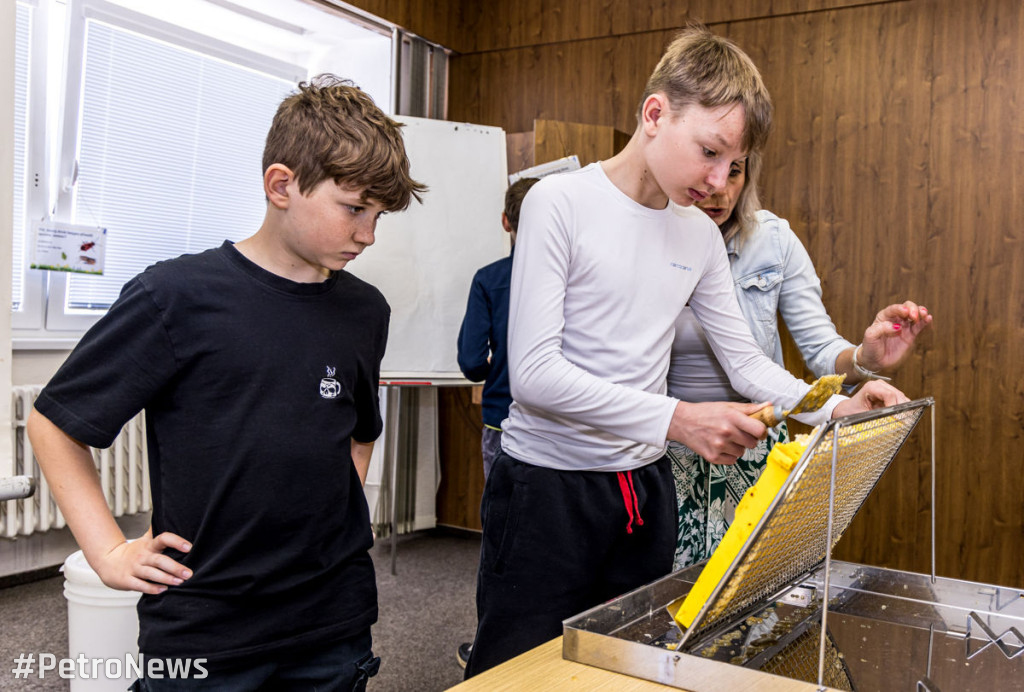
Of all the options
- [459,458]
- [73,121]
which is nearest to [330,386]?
[73,121]

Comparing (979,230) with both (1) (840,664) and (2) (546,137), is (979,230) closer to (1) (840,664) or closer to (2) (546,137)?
(2) (546,137)

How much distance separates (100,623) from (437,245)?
1949 millimetres

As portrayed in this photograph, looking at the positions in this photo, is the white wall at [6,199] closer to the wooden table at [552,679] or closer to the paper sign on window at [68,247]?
the wooden table at [552,679]

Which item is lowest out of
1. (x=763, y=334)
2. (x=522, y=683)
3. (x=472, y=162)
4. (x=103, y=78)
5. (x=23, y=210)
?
(x=522, y=683)

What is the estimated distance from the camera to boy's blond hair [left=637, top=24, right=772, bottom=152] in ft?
4.01

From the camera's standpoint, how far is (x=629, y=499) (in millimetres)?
1330

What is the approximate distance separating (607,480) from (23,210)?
3.00m

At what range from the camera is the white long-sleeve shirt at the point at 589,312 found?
4.07 ft

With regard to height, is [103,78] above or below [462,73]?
below

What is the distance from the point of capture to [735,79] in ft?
4.03

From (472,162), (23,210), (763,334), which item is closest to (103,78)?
(23,210)

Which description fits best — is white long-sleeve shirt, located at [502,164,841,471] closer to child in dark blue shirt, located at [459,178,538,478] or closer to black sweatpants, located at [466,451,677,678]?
black sweatpants, located at [466,451,677,678]

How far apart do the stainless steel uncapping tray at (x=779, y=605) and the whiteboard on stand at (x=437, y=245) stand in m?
2.51

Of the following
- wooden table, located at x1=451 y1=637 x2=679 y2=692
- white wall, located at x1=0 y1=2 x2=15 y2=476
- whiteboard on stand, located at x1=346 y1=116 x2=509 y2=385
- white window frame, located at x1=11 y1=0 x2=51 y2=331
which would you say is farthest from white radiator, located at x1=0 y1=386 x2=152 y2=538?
wooden table, located at x1=451 y1=637 x2=679 y2=692
